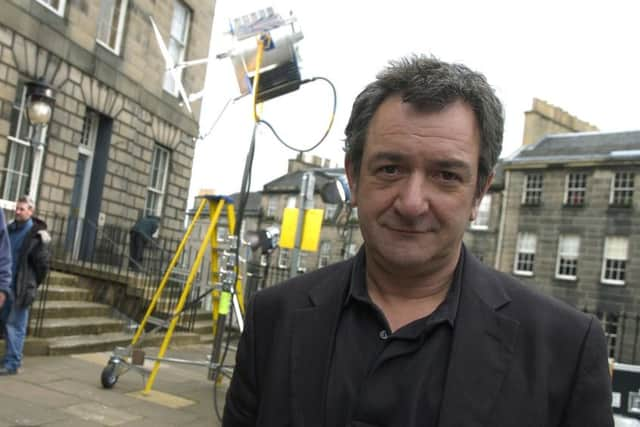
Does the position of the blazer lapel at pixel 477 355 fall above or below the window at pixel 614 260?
below

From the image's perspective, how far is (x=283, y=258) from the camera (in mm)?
45188

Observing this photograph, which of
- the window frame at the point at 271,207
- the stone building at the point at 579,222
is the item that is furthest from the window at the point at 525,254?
the window frame at the point at 271,207

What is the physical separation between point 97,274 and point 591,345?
11797mm

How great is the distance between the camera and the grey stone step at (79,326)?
901 cm

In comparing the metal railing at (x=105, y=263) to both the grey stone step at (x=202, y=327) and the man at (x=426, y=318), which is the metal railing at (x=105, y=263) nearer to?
the grey stone step at (x=202, y=327)

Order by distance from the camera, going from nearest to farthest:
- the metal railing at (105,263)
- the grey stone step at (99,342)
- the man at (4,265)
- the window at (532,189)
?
1. the man at (4,265)
2. the grey stone step at (99,342)
3. the metal railing at (105,263)
4. the window at (532,189)

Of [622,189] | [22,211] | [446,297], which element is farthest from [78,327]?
[622,189]

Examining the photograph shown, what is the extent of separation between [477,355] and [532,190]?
34235 mm

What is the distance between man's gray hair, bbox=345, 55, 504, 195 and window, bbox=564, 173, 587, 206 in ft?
107

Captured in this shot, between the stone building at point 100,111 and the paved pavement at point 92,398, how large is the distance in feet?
15.2

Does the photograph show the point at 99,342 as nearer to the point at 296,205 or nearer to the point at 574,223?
the point at 574,223

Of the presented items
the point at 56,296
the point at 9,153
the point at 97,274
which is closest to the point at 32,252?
the point at 56,296

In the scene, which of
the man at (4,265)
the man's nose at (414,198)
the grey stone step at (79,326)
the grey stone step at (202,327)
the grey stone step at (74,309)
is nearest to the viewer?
the man's nose at (414,198)

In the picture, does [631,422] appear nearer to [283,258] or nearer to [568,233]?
[568,233]
